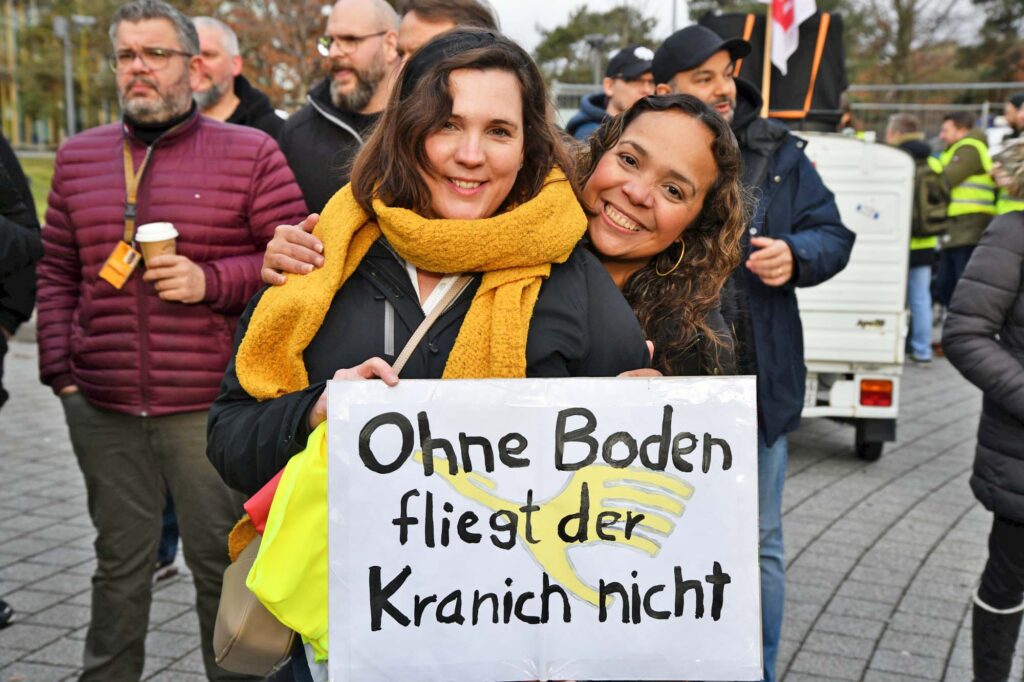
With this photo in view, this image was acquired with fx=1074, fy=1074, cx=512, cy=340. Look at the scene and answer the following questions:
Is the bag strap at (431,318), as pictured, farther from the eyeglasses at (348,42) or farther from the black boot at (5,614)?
the black boot at (5,614)

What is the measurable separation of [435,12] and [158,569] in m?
2.90

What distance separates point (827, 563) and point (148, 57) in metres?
3.84

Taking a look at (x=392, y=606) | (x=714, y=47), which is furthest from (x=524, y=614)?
(x=714, y=47)

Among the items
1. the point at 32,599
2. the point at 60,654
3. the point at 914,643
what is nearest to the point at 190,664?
the point at 60,654

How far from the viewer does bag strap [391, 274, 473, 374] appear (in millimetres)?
2004

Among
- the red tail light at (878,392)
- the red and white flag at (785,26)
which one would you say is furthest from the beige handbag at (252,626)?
the red tail light at (878,392)

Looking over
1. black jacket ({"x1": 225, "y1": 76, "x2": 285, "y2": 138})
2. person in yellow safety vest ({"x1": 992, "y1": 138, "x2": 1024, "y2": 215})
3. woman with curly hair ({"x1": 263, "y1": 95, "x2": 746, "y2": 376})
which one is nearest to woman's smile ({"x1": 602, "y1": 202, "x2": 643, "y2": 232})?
woman with curly hair ({"x1": 263, "y1": 95, "x2": 746, "y2": 376})

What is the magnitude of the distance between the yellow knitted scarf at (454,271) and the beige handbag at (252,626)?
80 mm

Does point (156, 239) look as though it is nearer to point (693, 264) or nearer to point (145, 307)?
point (145, 307)

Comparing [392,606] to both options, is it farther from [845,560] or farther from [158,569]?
[845,560]

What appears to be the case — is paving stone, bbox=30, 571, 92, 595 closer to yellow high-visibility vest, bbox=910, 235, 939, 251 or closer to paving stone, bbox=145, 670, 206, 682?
paving stone, bbox=145, 670, 206, 682

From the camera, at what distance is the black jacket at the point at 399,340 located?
202 cm

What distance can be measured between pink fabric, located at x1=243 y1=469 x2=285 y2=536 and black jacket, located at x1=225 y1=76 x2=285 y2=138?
3.44 meters

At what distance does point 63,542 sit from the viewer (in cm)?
534
